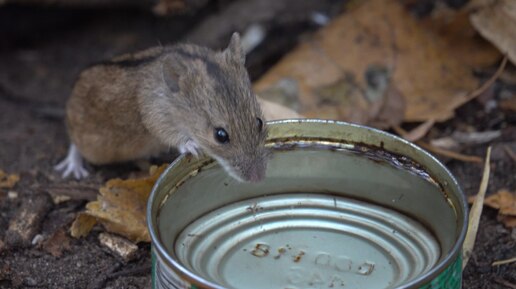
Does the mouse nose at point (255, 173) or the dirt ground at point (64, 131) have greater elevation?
the mouse nose at point (255, 173)

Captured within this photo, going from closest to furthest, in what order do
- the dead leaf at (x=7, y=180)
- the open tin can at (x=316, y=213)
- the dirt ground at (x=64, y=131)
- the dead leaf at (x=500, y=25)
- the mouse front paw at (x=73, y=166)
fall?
the open tin can at (x=316, y=213), the dirt ground at (x=64, y=131), the dead leaf at (x=7, y=180), the mouse front paw at (x=73, y=166), the dead leaf at (x=500, y=25)

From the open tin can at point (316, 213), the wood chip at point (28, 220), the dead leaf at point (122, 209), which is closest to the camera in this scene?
the open tin can at point (316, 213)

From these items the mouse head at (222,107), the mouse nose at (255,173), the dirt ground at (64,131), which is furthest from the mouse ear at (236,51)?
the dirt ground at (64,131)

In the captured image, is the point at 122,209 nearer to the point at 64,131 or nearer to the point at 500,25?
the point at 64,131

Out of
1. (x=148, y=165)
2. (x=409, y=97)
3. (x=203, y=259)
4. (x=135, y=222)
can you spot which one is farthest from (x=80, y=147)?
(x=409, y=97)

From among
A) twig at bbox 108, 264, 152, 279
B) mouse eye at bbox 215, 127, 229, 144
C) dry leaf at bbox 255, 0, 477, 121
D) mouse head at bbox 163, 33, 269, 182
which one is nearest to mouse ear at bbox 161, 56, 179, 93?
Answer: mouse head at bbox 163, 33, 269, 182

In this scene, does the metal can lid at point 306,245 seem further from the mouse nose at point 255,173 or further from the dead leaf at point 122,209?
the dead leaf at point 122,209

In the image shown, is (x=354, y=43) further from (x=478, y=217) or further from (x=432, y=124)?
(x=478, y=217)
